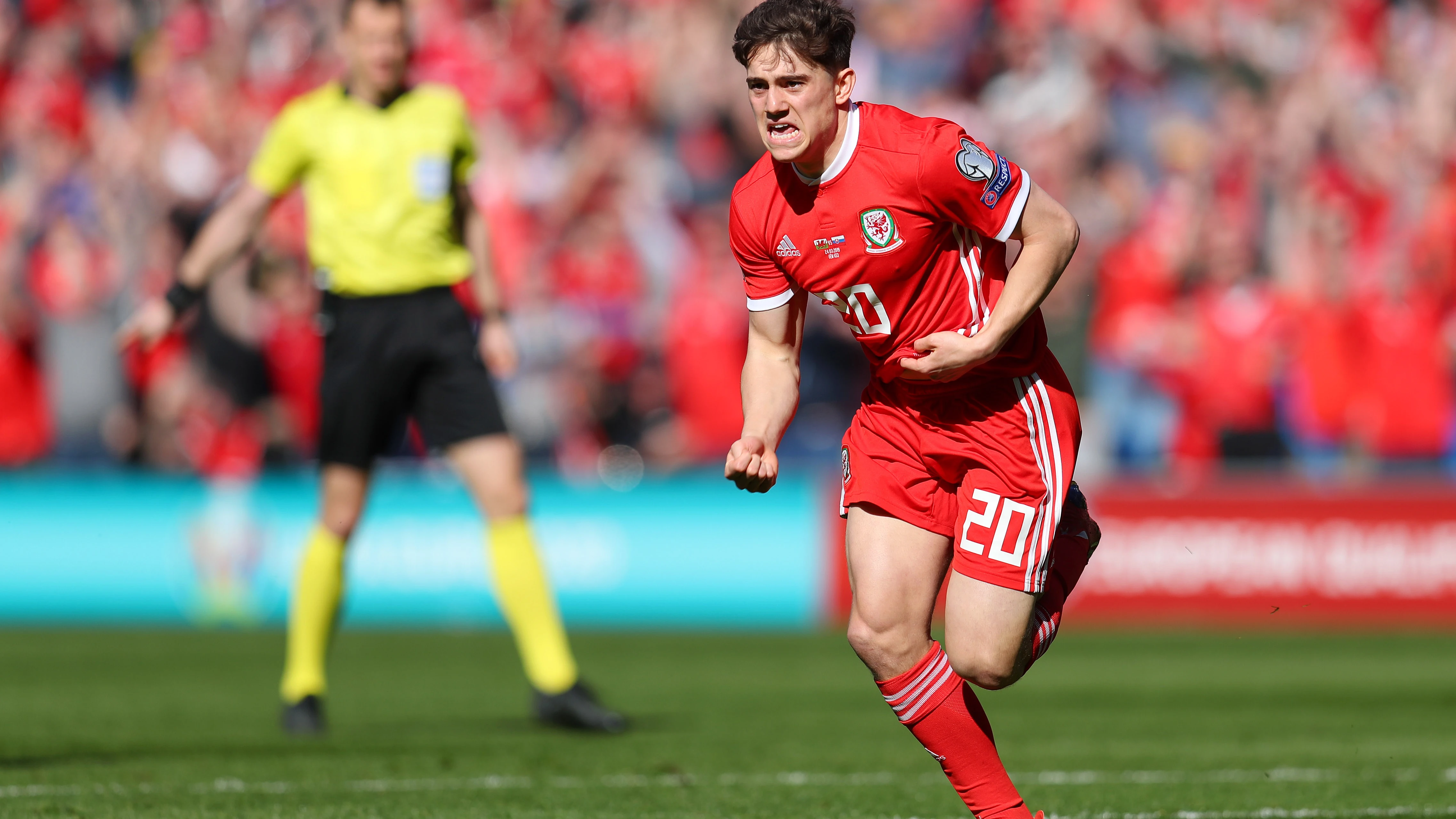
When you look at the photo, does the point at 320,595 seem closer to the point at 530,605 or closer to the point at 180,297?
the point at 530,605

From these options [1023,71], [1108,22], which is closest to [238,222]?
[1023,71]

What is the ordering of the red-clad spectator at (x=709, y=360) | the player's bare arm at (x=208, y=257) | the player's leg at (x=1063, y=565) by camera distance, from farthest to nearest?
the red-clad spectator at (x=709, y=360), the player's bare arm at (x=208, y=257), the player's leg at (x=1063, y=565)

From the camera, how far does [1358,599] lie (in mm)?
12422

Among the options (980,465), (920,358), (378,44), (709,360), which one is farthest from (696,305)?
(920,358)

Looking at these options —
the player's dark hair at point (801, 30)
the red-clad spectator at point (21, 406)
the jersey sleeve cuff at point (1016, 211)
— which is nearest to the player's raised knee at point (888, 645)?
the jersey sleeve cuff at point (1016, 211)

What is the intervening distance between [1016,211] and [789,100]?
63cm

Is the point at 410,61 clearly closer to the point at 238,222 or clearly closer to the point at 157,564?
the point at 238,222

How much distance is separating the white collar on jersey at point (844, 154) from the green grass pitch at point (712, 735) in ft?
6.25

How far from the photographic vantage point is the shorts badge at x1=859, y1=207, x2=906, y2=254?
4.65 meters

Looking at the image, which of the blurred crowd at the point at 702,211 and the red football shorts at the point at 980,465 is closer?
the red football shorts at the point at 980,465

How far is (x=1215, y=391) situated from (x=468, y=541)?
5.31 m

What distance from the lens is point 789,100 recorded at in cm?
455

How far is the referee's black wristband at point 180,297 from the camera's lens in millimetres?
7203

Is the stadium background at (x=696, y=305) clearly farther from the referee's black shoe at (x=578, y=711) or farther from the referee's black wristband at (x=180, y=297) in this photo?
the referee's black wristband at (x=180, y=297)
